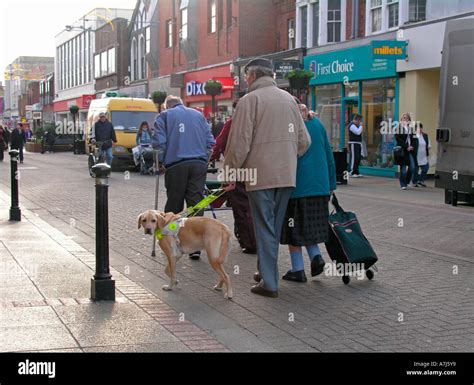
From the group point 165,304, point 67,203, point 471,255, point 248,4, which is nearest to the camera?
point 165,304

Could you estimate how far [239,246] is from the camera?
962 cm

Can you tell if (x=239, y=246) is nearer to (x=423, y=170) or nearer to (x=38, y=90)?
(x=423, y=170)

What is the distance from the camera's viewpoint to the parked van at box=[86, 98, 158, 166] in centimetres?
2536

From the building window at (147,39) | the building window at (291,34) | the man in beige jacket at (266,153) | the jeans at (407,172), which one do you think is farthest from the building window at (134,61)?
the man in beige jacket at (266,153)

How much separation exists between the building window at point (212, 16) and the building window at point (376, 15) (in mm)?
14193

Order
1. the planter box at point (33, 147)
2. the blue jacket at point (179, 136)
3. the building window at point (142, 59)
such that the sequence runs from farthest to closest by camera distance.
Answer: the building window at point (142, 59)
the planter box at point (33, 147)
the blue jacket at point (179, 136)

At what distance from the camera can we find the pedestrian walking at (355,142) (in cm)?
2192

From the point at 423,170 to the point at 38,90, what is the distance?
89.1 metres

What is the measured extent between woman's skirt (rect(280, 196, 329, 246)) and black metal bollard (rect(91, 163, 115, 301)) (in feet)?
5.89

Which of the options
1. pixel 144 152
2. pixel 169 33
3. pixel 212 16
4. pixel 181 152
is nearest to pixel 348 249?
pixel 181 152

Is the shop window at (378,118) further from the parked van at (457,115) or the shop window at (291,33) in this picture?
the parked van at (457,115)

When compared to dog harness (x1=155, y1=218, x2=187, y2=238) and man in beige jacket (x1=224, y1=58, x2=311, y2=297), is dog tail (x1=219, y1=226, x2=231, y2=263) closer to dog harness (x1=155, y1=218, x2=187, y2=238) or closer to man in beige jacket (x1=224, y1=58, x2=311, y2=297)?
man in beige jacket (x1=224, y1=58, x2=311, y2=297)

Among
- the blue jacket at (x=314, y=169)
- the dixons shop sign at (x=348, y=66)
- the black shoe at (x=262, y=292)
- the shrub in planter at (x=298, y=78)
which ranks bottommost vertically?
the black shoe at (x=262, y=292)
